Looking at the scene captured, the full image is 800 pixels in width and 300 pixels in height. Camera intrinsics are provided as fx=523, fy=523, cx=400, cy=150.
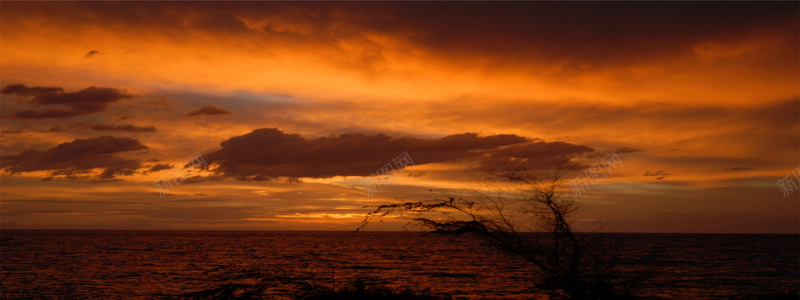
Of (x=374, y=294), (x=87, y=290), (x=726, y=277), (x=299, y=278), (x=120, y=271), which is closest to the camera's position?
(x=374, y=294)

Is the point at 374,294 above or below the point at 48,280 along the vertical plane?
above

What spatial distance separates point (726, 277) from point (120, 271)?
4304cm

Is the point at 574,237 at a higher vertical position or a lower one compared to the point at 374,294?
higher

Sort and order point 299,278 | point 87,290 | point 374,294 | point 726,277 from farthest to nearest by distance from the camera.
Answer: point 726,277 < point 299,278 < point 87,290 < point 374,294

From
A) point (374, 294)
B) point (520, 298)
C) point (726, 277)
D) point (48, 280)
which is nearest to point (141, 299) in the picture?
point (48, 280)

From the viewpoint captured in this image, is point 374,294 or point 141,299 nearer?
point 374,294

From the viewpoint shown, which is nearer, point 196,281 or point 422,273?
point 196,281

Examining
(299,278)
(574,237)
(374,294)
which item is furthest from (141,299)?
(574,237)

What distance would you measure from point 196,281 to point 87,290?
18.7 feet

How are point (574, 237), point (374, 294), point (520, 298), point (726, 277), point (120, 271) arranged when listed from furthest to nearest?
point (120, 271) < point (726, 277) < point (520, 298) < point (374, 294) < point (574, 237)

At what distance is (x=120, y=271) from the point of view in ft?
126

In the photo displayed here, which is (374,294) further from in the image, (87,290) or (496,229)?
(87,290)

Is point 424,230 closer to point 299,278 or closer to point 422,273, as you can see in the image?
point 299,278

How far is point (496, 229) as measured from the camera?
42.1 feet
